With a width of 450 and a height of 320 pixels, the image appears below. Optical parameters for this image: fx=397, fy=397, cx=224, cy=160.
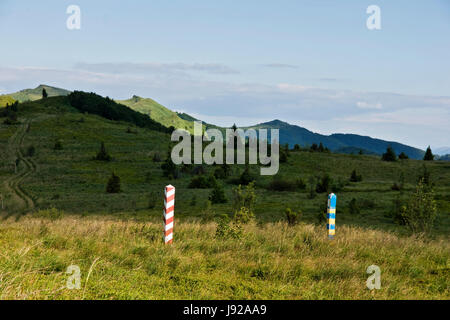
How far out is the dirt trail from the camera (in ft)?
111

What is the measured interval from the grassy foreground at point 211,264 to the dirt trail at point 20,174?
22.5 metres

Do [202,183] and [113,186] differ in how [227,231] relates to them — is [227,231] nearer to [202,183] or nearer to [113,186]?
[113,186]

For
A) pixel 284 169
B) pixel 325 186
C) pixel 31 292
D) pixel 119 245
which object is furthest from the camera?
pixel 284 169

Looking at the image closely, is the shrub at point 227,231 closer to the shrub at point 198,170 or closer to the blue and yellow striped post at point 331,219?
the blue and yellow striped post at point 331,219

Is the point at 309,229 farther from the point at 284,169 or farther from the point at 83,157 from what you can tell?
the point at 83,157

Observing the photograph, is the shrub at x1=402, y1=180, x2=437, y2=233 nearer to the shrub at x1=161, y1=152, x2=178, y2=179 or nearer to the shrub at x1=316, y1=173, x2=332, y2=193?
the shrub at x1=316, y1=173, x2=332, y2=193

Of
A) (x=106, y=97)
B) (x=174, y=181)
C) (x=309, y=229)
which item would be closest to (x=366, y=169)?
(x=174, y=181)

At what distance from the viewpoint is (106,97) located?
147m

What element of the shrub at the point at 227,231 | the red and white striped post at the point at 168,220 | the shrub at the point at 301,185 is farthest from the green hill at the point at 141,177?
the red and white striped post at the point at 168,220

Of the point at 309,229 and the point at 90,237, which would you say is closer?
the point at 90,237

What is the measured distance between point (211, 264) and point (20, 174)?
4995cm

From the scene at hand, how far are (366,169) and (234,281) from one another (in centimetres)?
5793

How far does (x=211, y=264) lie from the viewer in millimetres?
8336

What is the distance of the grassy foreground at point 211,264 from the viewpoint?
6.65 meters
